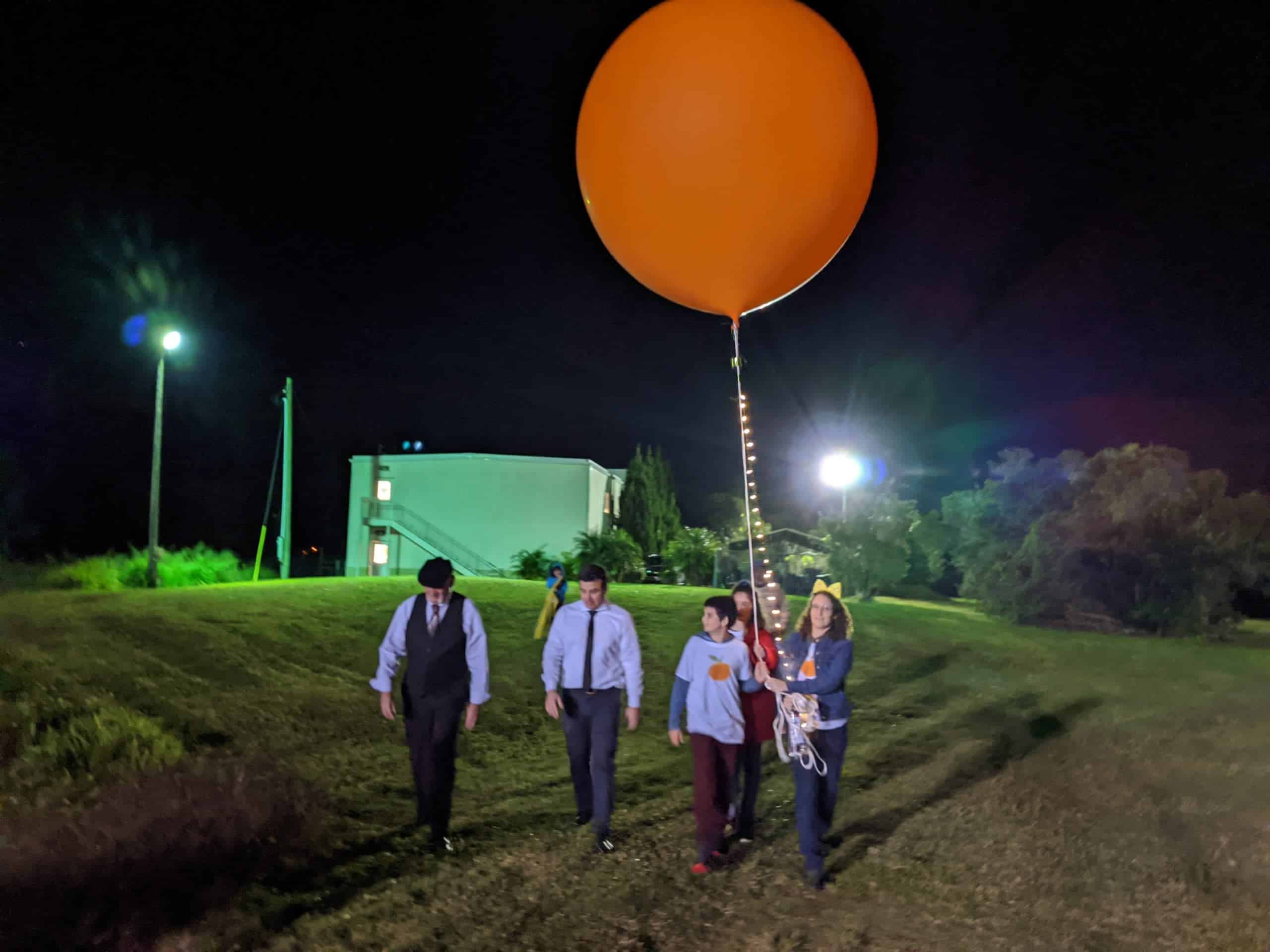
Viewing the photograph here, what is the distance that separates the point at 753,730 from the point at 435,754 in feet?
6.36

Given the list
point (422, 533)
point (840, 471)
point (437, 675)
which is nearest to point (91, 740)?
point (437, 675)

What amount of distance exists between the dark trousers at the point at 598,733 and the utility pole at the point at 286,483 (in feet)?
64.8

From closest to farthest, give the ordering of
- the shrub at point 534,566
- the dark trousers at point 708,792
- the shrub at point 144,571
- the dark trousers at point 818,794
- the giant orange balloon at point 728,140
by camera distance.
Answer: the giant orange balloon at point 728,140, the dark trousers at point 818,794, the dark trousers at point 708,792, the shrub at point 144,571, the shrub at point 534,566

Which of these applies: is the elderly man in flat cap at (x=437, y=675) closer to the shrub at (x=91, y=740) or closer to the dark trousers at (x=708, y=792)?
the dark trousers at (x=708, y=792)

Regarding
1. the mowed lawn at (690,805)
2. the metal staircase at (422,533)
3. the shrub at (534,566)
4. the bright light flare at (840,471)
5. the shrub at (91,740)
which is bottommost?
the mowed lawn at (690,805)

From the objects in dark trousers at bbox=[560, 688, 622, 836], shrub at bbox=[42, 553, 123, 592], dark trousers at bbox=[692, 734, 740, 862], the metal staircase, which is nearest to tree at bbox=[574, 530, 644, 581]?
the metal staircase

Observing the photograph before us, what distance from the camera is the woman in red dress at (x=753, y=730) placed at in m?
5.17

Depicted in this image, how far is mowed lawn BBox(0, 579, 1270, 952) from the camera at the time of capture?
4105 mm

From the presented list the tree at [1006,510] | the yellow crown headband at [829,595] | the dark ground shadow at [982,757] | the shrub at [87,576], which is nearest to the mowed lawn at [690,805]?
the dark ground shadow at [982,757]

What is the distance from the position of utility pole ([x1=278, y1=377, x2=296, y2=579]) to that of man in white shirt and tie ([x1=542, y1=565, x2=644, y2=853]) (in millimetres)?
19694

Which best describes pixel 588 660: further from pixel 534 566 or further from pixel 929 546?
pixel 929 546

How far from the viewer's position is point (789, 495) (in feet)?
148

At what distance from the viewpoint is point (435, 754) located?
510cm

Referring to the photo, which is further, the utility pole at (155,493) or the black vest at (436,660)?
the utility pole at (155,493)
